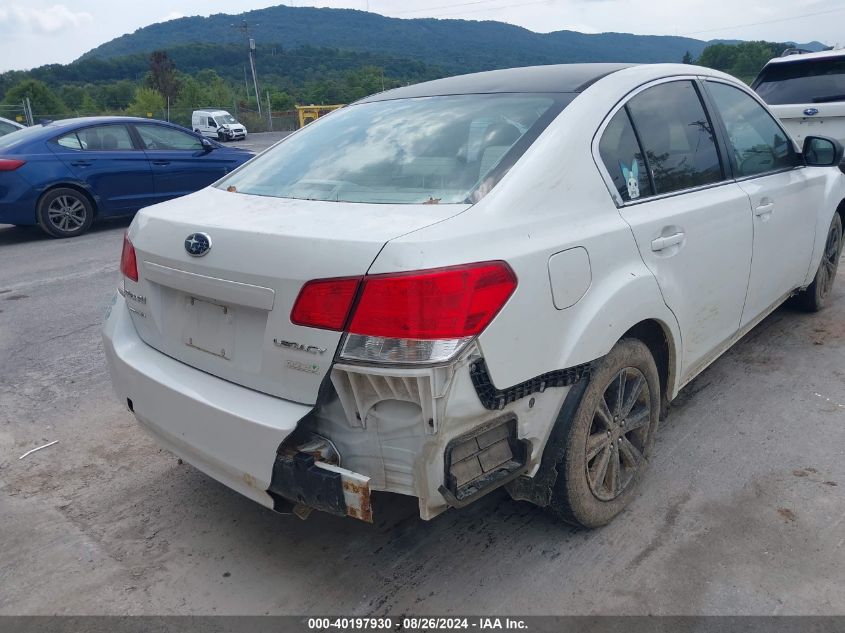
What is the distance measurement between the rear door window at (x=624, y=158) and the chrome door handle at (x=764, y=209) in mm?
983

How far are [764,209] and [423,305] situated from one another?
2388 millimetres

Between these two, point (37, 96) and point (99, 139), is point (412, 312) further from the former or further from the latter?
point (37, 96)

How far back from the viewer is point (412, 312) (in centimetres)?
190

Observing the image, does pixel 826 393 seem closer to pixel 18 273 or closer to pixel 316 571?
pixel 316 571

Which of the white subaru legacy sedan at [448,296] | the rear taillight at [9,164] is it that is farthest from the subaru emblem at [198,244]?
the rear taillight at [9,164]

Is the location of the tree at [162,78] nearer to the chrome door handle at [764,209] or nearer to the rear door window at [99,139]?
the rear door window at [99,139]

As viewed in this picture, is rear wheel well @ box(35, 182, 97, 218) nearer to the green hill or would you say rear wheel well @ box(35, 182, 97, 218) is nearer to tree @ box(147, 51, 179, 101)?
tree @ box(147, 51, 179, 101)

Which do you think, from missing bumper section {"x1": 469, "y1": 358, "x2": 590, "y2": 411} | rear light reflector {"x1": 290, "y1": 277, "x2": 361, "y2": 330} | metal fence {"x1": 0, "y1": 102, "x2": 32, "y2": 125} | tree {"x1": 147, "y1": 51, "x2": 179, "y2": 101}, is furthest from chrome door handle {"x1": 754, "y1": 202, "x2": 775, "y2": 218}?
tree {"x1": 147, "y1": 51, "x2": 179, "y2": 101}

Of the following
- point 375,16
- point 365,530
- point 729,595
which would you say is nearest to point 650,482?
point 729,595

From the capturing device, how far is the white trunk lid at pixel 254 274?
2021 millimetres

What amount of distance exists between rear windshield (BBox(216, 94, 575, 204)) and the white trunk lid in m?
0.15

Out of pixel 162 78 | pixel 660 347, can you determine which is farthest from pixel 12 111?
pixel 162 78

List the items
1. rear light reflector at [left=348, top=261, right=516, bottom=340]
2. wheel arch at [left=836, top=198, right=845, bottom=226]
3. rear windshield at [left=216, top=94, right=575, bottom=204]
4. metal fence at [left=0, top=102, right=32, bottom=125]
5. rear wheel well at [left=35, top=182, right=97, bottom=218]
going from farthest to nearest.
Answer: metal fence at [left=0, top=102, right=32, bottom=125] → rear wheel well at [left=35, top=182, right=97, bottom=218] → wheel arch at [left=836, top=198, right=845, bottom=226] → rear windshield at [left=216, top=94, right=575, bottom=204] → rear light reflector at [left=348, top=261, right=516, bottom=340]

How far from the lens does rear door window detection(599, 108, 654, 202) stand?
101 inches
